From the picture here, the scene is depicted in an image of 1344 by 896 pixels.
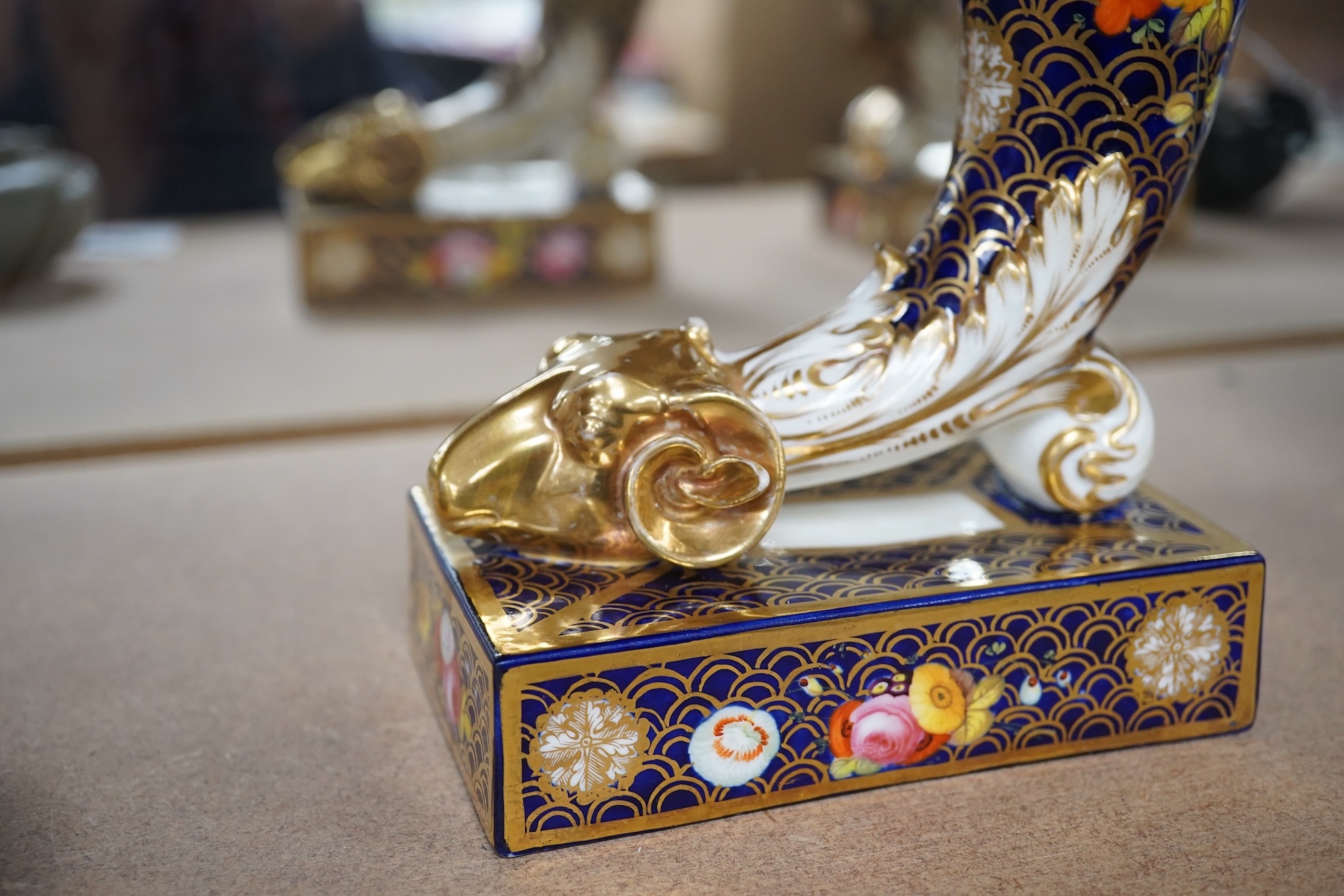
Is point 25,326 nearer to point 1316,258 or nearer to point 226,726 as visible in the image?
point 226,726

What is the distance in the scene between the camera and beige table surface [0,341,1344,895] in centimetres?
60

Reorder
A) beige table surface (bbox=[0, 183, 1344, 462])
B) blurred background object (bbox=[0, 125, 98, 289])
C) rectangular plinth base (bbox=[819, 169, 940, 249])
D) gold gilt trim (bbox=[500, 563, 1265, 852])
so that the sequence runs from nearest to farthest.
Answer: gold gilt trim (bbox=[500, 563, 1265, 852])
beige table surface (bbox=[0, 183, 1344, 462])
blurred background object (bbox=[0, 125, 98, 289])
rectangular plinth base (bbox=[819, 169, 940, 249])

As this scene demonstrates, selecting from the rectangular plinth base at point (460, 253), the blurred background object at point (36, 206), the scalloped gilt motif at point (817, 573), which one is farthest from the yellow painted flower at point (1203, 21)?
the blurred background object at point (36, 206)

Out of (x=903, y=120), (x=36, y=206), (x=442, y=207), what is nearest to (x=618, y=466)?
(x=442, y=207)

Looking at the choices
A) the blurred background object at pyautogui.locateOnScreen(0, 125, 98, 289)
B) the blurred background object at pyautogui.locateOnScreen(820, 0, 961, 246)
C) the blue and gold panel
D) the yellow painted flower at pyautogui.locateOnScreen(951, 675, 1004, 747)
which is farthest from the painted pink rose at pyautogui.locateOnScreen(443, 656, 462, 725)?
the blurred background object at pyautogui.locateOnScreen(820, 0, 961, 246)

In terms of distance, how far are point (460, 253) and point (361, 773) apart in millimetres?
1071

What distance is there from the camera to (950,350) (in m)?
0.69

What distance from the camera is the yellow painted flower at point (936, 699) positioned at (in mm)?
641

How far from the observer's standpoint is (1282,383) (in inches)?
53.3

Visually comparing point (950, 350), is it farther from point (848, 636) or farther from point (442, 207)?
point (442, 207)

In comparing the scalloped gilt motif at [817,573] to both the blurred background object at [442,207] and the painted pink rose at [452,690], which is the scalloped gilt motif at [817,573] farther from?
the blurred background object at [442,207]

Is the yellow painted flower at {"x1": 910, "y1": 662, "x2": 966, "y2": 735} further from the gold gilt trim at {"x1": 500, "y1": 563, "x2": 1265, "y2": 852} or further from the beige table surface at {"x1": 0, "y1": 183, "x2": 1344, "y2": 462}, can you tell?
the beige table surface at {"x1": 0, "y1": 183, "x2": 1344, "y2": 462}

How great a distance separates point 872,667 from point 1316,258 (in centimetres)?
150

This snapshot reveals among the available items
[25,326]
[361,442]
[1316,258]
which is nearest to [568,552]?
[361,442]
